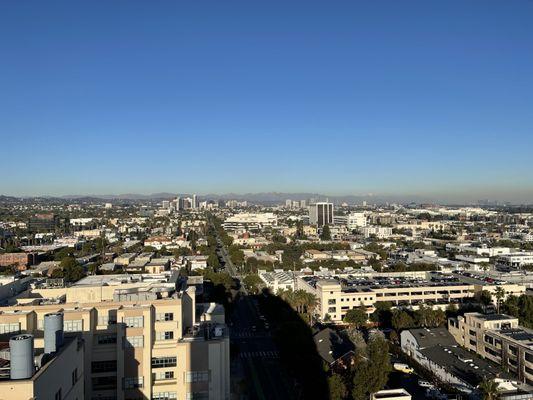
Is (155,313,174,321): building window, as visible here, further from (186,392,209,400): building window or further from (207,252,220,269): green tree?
(207,252,220,269): green tree

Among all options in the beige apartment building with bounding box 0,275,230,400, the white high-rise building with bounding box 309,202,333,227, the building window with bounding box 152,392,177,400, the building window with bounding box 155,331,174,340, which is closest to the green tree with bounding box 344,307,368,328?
the beige apartment building with bounding box 0,275,230,400

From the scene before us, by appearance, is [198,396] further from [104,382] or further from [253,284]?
[253,284]

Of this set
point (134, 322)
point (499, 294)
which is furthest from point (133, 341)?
point (499, 294)

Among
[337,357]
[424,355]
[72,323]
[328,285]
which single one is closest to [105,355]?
[72,323]

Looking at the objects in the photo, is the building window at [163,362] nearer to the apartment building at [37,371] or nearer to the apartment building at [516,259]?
the apartment building at [37,371]

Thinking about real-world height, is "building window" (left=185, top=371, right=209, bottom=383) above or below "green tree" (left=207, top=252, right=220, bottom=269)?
above

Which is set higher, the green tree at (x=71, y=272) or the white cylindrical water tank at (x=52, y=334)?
the white cylindrical water tank at (x=52, y=334)

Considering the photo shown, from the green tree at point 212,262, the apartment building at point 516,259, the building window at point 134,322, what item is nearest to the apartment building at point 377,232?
the apartment building at point 516,259
